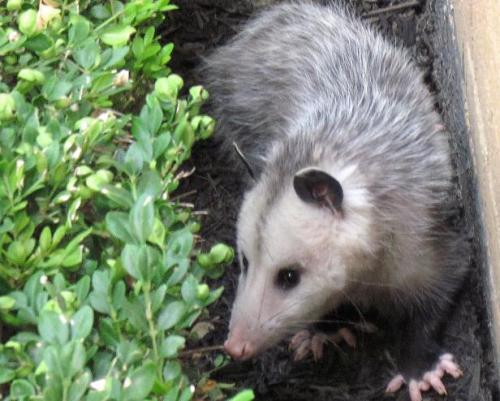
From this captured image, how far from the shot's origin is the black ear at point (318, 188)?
250 cm

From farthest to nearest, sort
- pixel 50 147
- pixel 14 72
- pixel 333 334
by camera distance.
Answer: pixel 333 334 → pixel 14 72 → pixel 50 147

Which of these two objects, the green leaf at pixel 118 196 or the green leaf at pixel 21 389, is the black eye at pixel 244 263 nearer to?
the green leaf at pixel 118 196

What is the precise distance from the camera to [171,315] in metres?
1.82

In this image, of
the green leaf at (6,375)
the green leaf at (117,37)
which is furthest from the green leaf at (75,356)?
the green leaf at (117,37)

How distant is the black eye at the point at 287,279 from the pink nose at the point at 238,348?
167 mm

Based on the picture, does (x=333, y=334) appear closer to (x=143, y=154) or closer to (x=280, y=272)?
(x=280, y=272)

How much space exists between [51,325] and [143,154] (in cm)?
53

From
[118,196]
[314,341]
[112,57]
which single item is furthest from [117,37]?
[314,341]

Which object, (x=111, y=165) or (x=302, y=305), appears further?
(x=302, y=305)

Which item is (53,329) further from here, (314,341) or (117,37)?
(314,341)

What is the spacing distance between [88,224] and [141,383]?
21.4 inches

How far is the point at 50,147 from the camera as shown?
1.97m

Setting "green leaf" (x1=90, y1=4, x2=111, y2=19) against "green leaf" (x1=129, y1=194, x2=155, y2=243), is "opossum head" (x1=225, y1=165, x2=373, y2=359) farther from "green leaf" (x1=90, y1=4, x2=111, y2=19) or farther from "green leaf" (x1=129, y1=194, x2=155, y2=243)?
"green leaf" (x1=129, y1=194, x2=155, y2=243)

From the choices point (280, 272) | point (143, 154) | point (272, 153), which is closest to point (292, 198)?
point (280, 272)
